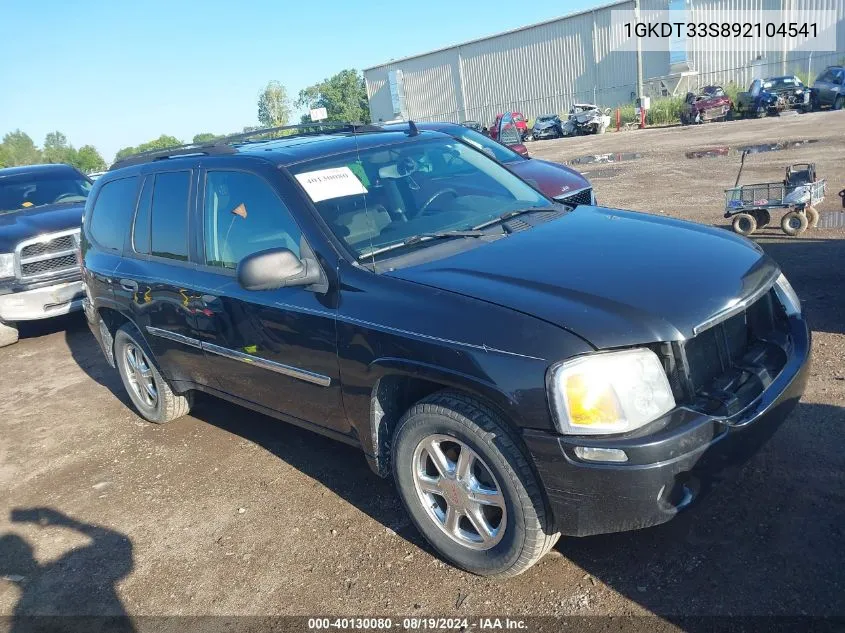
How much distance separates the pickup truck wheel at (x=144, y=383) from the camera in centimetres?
507

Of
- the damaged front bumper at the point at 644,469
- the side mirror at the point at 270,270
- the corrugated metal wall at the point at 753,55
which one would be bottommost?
the damaged front bumper at the point at 644,469

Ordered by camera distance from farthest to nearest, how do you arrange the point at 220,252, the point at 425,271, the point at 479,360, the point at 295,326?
Answer: the point at 220,252 < the point at 295,326 < the point at 425,271 < the point at 479,360

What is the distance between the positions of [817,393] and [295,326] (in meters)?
3.12

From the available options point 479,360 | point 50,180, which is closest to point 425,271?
point 479,360

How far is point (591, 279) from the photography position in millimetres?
2875

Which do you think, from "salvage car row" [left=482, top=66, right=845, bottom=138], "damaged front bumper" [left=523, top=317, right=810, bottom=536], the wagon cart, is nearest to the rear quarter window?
"damaged front bumper" [left=523, top=317, right=810, bottom=536]

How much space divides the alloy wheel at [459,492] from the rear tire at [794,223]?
6.49 m

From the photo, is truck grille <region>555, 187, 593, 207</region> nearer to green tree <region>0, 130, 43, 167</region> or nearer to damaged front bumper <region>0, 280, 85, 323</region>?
damaged front bumper <region>0, 280, 85, 323</region>

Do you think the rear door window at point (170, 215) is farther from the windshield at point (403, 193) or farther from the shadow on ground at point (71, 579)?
the shadow on ground at point (71, 579)

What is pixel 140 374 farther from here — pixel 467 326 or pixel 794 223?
pixel 794 223

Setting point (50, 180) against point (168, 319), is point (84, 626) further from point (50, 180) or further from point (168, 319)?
point (50, 180)

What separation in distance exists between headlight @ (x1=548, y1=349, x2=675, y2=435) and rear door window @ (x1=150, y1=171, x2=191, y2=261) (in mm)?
2622

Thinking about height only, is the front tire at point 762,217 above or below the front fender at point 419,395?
below

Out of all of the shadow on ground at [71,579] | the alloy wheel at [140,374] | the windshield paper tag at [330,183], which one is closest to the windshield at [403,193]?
the windshield paper tag at [330,183]
